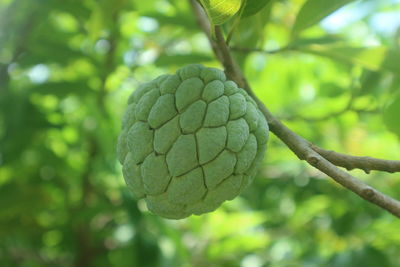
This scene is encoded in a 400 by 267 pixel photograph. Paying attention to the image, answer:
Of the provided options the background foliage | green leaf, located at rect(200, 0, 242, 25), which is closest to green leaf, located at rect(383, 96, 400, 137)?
green leaf, located at rect(200, 0, 242, 25)

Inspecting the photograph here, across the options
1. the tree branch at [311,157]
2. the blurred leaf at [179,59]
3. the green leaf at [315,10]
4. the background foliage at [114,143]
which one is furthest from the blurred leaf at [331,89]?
the tree branch at [311,157]

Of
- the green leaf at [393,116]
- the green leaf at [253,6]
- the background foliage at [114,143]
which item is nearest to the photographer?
the green leaf at [253,6]

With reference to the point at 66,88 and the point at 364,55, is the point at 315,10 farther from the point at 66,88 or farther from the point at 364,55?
the point at 66,88

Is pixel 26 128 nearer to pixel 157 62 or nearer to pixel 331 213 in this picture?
pixel 157 62

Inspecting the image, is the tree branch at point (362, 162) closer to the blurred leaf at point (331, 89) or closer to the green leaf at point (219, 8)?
the green leaf at point (219, 8)

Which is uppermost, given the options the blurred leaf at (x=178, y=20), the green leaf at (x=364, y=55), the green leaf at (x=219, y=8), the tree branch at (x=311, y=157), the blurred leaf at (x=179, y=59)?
the green leaf at (x=219, y=8)

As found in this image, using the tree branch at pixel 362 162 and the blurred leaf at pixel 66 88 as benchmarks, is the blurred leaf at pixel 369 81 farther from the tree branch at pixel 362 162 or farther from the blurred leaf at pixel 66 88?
the blurred leaf at pixel 66 88

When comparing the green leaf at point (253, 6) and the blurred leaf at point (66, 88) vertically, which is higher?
A: the green leaf at point (253, 6)

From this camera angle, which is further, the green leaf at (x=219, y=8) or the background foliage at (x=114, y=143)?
the background foliage at (x=114, y=143)

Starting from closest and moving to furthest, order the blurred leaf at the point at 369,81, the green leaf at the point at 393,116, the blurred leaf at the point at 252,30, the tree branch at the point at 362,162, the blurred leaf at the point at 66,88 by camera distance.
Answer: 1. the tree branch at the point at 362,162
2. the green leaf at the point at 393,116
3. the blurred leaf at the point at 252,30
4. the blurred leaf at the point at 369,81
5. the blurred leaf at the point at 66,88
